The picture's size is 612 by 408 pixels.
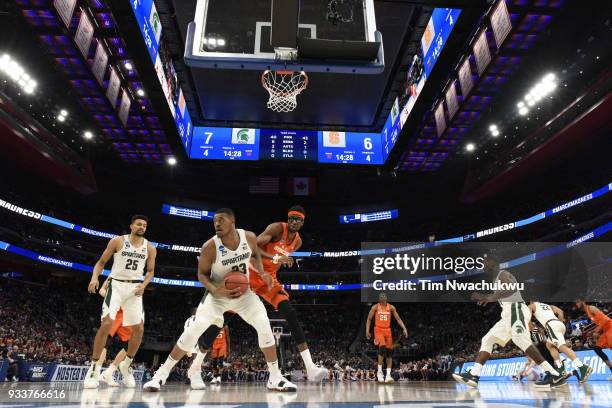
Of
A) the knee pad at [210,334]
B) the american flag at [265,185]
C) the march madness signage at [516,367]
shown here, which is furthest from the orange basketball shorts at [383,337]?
the american flag at [265,185]

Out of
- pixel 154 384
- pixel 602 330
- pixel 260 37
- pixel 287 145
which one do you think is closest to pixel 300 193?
pixel 287 145

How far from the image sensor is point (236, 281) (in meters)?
5.04

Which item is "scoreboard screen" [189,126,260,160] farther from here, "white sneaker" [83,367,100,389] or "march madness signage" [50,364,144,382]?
"white sneaker" [83,367,100,389]

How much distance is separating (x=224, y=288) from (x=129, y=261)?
2.66 m

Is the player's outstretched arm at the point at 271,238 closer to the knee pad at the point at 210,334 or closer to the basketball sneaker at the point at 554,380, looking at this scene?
the knee pad at the point at 210,334

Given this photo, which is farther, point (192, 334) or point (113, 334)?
point (113, 334)

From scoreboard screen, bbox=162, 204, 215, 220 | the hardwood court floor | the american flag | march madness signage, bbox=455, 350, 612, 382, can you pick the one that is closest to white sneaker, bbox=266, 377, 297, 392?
the hardwood court floor

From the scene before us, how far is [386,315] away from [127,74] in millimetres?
10766

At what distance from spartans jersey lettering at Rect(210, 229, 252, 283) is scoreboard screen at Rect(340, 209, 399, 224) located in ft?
99.6

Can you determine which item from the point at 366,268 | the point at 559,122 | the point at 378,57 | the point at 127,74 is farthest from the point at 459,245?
the point at 378,57

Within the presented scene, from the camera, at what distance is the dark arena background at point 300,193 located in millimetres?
6746

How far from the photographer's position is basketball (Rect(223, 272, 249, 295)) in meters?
5.04

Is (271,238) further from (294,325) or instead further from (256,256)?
(294,325)

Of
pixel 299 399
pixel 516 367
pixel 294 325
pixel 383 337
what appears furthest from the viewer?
pixel 516 367
